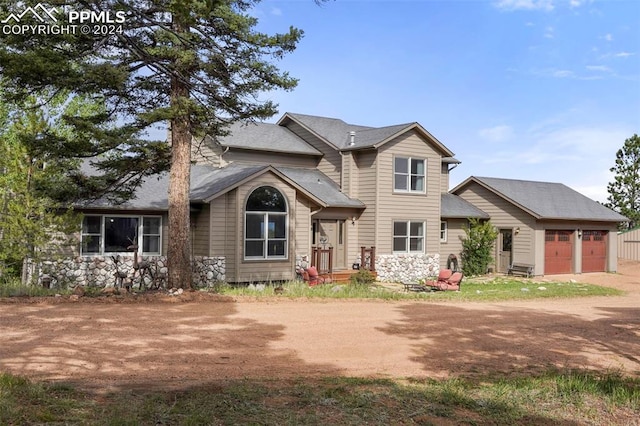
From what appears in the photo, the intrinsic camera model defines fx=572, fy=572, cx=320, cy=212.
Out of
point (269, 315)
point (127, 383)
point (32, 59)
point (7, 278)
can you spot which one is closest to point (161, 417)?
point (127, 383)

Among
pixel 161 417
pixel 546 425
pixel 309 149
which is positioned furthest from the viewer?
pixel 309 149

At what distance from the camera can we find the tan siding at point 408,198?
75.1 feet

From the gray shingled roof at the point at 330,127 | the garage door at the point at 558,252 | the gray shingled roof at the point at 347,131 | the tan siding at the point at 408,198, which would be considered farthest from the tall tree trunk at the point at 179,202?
the garage door at the point at 558,252

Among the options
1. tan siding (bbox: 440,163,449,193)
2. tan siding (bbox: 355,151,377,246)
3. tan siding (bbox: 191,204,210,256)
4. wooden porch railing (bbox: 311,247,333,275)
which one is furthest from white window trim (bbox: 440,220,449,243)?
tan siding (bbox: 191,204,210,256)

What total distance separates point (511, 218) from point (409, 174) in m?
6.44

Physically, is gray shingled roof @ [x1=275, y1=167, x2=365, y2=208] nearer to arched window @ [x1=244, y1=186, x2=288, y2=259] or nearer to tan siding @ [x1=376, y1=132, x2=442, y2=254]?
tan siding @ [x1=376, y1=132, x2=442, y2=254]

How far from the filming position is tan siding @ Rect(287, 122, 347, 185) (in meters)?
24.2

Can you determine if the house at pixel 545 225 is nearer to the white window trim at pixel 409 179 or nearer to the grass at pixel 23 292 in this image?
the white window trim at pixel 409 179

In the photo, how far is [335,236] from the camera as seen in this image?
23.0m

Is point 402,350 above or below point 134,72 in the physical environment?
below

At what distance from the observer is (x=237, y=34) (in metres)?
14.6

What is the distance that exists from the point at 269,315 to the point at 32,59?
292 inches

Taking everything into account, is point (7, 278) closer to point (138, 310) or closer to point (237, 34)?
point (138, 310)

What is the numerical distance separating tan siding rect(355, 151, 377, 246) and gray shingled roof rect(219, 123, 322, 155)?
243 cm
